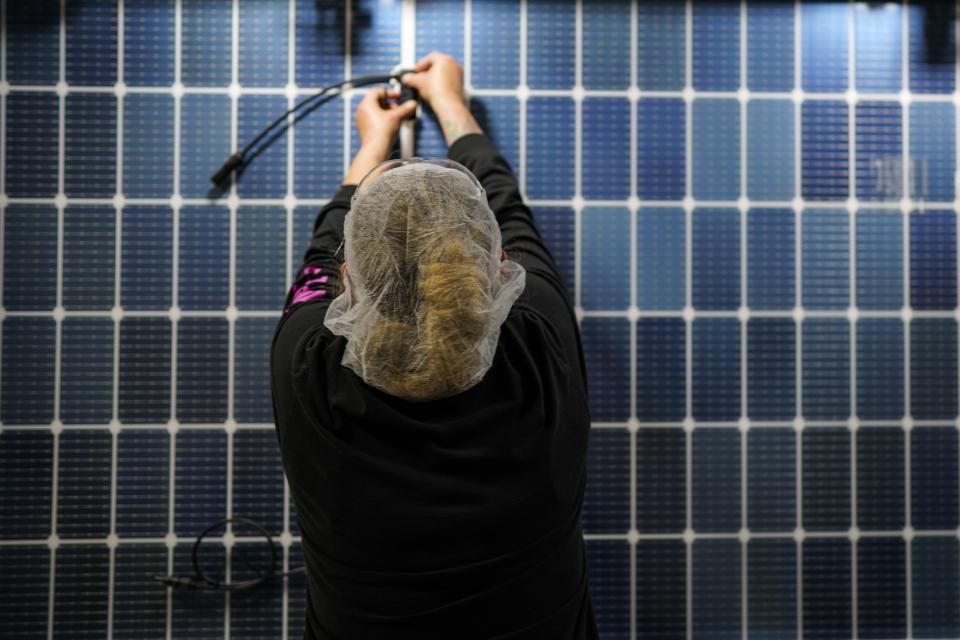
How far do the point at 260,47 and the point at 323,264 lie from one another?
0.71 meters

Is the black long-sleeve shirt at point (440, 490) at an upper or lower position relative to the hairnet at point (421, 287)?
lower

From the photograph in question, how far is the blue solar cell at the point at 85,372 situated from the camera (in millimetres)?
1702

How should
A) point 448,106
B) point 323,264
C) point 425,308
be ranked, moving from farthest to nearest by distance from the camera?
point 448,106, point 323,264, point 425,308

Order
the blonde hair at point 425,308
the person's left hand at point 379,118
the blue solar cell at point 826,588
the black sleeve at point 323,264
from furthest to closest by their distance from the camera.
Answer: the blue solar cell at point 826,588 < the person's left hand at point 379,118 < the black sleeve at point 323,264 < the blonde hair at point 425,308

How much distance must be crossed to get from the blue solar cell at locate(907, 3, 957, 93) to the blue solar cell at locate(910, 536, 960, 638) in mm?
1234

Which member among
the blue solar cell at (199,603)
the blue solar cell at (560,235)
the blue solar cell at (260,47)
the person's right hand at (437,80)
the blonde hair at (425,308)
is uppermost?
the blue solar cell at (260,47)

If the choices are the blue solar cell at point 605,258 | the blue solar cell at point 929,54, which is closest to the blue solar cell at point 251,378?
the blue solar cell at point 605,258

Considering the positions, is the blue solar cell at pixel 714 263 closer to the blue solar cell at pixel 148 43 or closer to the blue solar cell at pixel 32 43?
the blue solar cell at pixel 148 43

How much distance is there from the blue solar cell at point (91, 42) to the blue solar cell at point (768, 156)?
1690 mm

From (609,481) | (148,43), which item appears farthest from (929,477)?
(148,43)

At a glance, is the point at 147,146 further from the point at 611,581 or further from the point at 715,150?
the point at 611,581

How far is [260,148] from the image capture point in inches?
67.9

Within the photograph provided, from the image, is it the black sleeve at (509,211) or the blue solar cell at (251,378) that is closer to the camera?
the black sleeve at (509,211)

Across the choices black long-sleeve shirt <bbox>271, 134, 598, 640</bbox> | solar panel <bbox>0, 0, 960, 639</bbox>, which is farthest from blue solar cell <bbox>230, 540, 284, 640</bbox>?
black long-sleeve shirt <bbox>271, 134, 598, 640</bbox>
